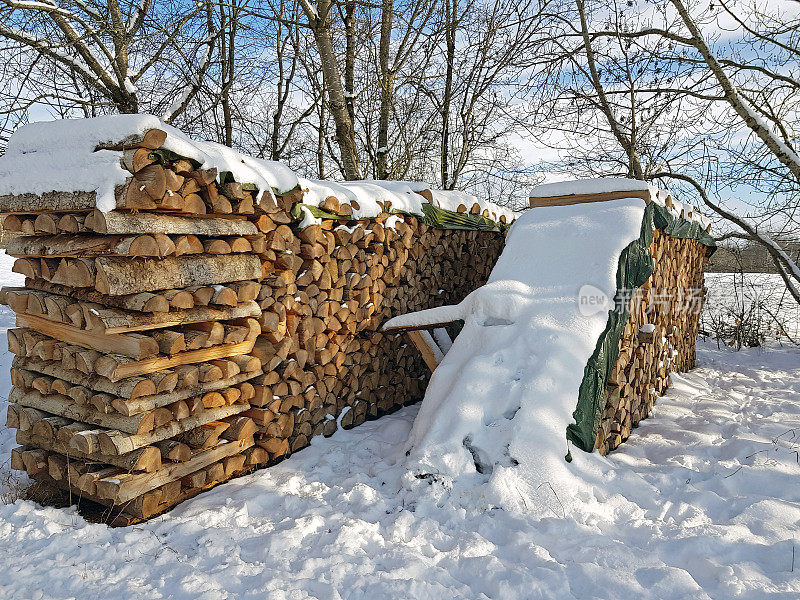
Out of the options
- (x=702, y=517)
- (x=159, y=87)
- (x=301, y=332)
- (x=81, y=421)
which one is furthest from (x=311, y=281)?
(x=159, y=87)

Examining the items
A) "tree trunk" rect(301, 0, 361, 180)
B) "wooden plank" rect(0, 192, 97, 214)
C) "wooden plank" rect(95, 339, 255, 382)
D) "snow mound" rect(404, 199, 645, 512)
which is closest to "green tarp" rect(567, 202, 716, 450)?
"snow mound" rect(404, 199, 645, 512)

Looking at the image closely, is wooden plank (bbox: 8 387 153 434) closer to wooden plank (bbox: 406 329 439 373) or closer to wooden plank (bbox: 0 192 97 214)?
wooden plank (bbox: 0 192 97 214)

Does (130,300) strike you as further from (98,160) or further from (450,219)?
(450,219)

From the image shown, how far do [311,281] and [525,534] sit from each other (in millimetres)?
2551

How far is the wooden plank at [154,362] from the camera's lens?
303cm

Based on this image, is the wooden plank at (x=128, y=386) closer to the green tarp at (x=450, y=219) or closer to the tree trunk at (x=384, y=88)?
the green tarp at (x=450, y=219)

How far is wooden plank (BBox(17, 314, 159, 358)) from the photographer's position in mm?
3051

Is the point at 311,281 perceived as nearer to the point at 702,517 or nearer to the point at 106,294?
the point at 106,294

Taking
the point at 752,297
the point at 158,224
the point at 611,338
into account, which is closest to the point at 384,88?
the point at 611,338

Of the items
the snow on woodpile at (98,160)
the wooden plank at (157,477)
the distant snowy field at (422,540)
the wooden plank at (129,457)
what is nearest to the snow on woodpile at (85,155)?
the snow on woodpile at (98,160)

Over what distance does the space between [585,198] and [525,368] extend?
2262 mm

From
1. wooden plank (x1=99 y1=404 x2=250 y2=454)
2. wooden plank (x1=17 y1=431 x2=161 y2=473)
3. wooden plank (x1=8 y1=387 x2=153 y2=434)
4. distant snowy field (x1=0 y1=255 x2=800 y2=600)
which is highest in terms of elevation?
wooden plank (x1=8 y1=387 x2=153 y2=434)

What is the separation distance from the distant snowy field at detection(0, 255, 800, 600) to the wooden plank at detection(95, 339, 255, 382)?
90 cm

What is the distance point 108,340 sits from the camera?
311 cm
